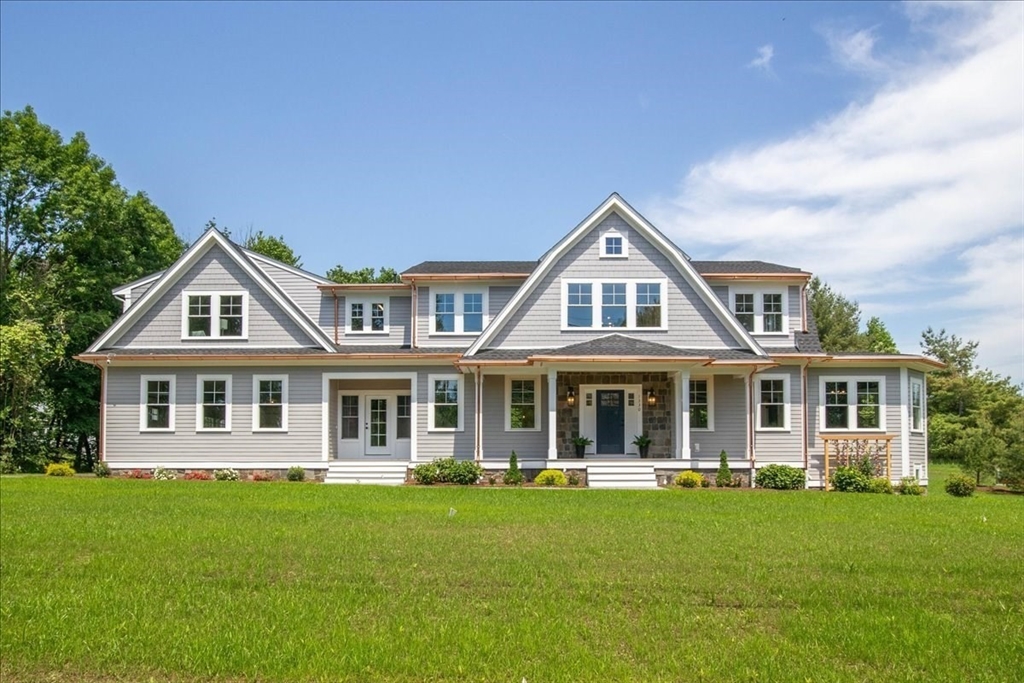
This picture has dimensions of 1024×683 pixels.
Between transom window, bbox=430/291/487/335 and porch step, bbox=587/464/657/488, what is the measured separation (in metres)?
5.95

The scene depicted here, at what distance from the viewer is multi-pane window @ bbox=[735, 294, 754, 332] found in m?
25.5

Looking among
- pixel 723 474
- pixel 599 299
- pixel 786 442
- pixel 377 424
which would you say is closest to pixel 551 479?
pixel 723 474

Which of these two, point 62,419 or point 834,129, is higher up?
point 834,129

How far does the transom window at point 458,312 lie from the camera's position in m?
25.4

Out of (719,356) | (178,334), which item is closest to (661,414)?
(719,356)

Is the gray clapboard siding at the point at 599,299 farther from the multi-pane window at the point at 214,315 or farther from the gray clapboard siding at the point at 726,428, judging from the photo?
the multi-pane window at the point at 214,315

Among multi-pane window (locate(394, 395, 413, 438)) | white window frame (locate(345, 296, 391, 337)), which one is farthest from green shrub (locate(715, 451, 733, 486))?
white window frame (locate(345, 296, 391, 337))

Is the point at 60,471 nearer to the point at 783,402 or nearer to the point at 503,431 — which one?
the point at 503,431

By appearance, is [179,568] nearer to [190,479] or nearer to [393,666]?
[393,666]

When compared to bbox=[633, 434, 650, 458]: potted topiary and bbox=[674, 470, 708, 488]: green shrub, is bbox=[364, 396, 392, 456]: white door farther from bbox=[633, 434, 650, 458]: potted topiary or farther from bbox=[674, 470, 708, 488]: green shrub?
bbox=[674, 470, 708, 488]: green shrub

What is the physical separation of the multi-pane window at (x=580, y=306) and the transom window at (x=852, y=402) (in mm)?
6987

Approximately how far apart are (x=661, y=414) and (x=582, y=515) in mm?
10559

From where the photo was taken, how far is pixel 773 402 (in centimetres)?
2433

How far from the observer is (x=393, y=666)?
6.30 metres
